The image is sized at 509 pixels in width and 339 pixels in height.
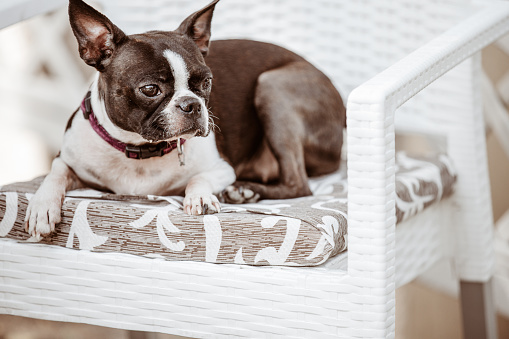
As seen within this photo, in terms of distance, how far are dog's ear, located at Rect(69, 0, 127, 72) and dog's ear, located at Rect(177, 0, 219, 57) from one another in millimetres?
181

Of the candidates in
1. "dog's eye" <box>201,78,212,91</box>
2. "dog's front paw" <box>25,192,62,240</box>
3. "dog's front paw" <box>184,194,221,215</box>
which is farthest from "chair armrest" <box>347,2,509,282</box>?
"dog's front paw" <box>25,192,62,240</box>

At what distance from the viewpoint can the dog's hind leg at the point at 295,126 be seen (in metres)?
1.89

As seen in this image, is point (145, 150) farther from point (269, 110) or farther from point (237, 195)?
point (269, 110)

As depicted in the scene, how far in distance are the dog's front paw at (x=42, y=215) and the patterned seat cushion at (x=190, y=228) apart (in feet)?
0.08

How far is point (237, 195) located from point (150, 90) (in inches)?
15.2

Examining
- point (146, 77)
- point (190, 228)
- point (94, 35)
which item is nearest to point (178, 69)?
point (146, 77)

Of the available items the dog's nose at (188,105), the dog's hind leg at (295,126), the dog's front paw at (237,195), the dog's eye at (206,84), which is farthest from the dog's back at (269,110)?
the dog's nose at (188,105)

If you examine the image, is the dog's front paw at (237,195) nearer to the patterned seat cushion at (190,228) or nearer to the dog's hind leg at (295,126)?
the dog's hind leg at (295,126)

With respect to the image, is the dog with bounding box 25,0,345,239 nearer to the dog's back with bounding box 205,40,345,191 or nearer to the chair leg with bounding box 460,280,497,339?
the dog's back with bounding box 205,40,345,191

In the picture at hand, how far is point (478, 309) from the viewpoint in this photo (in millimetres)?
2195

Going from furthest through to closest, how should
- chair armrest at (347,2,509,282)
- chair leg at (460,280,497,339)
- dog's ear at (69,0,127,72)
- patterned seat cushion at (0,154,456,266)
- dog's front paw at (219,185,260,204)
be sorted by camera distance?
chair leg at (460,280,497,339) → dog's front paw at (219,185,260,204) → dog's ear at (69,0,127,72) → patterned seat cushion at (0,154,456,266) → chair armrest at (347,2,509,282)

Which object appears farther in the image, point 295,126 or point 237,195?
point 295,126

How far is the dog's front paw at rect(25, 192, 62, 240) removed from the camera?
4.99 ft

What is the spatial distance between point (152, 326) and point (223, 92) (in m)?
0.71
